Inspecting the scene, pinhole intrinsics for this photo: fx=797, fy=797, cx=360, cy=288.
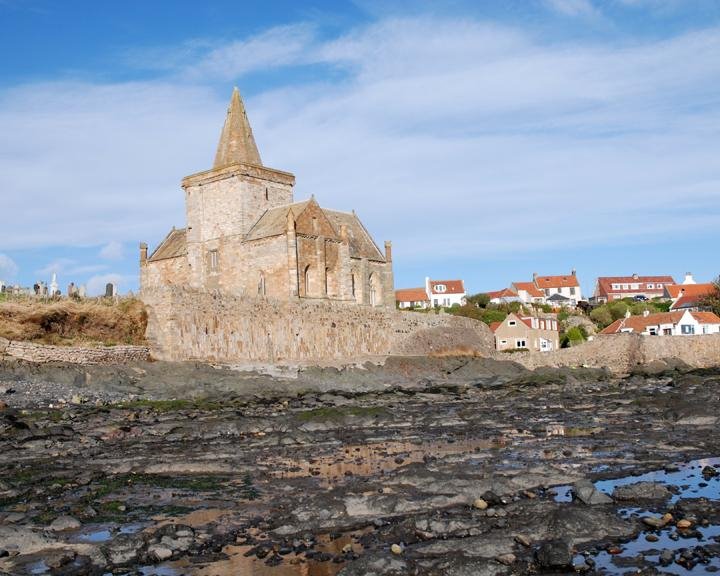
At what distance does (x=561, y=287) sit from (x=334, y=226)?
3074 inches

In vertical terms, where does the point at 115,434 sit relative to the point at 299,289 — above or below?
below

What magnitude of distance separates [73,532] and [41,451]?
822 cm

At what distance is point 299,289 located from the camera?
50.5m

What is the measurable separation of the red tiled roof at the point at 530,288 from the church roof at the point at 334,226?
6504 centimetres

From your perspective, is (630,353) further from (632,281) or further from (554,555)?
(632,281)

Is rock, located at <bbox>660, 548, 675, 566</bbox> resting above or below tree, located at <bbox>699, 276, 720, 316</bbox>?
below

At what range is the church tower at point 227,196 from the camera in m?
53.0

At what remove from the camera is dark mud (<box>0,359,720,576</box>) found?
9469 millimetres

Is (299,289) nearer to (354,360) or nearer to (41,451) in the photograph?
(354,360)

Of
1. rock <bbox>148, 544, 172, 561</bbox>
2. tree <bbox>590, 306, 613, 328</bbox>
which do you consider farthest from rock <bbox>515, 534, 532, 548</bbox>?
tree <bbox>590, 306, 613, 328</bbox>

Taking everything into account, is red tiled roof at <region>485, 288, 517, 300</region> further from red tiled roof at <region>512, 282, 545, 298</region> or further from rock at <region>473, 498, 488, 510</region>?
rock at <region>473, 498, 488, 510</region>

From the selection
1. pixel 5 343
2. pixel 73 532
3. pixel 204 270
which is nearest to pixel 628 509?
pixel 73 532

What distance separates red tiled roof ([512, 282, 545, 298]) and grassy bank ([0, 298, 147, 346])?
89.1m

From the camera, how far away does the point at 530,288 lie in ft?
401
